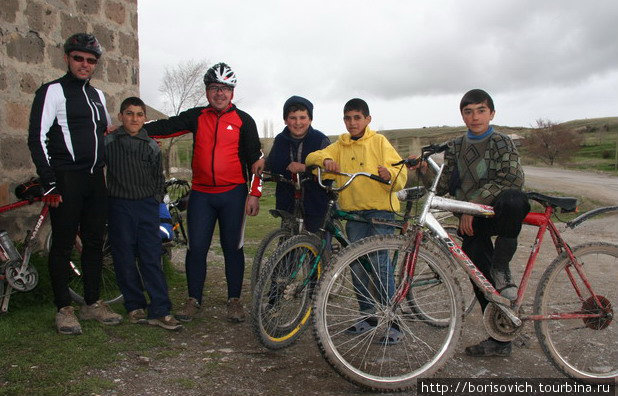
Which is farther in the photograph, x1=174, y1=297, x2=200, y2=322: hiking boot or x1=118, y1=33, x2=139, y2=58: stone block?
x1=118, y1=33, x2=139, y2=58: stone block

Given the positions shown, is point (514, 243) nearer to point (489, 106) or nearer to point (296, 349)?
point (489, 106)

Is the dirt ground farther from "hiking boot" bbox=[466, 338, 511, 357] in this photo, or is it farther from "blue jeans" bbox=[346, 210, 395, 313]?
"blue jeans" bbox=[346, 210, 395, 313]

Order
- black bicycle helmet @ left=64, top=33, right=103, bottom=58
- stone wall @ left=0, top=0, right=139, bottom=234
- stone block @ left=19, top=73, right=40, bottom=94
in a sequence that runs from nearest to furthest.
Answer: black bicycle helmet @ left=64, top=33, right=103, bottom=58, stone wall @ left=0, top=0, right=139, bottom=234, stone block @ left=19, top=73, right=40, bottom=94

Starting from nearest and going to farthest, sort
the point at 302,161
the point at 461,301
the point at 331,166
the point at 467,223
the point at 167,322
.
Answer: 1. the point at 461,301
2. the point at 467,223
3. the point at 331,166
4. the point at 167,322
5. the point at 302,161

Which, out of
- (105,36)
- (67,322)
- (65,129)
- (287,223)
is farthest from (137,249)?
(105,36)

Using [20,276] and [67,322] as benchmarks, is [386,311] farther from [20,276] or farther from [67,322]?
[20,276]

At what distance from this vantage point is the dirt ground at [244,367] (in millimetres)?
3191

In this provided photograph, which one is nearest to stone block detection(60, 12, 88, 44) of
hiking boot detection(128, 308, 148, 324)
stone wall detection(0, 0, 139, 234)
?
stone wall detection(0, 0, 139, 234)

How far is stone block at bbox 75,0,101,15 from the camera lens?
5.36m

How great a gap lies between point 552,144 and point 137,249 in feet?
140

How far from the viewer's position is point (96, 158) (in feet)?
13.4

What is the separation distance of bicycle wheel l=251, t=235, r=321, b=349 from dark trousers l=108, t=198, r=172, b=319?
1007 millimetres

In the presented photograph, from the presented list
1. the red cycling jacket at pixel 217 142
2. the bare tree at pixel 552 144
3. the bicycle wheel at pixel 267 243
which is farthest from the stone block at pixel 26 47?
the bare tree at pixel 552 144

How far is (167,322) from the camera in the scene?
13.8ft
